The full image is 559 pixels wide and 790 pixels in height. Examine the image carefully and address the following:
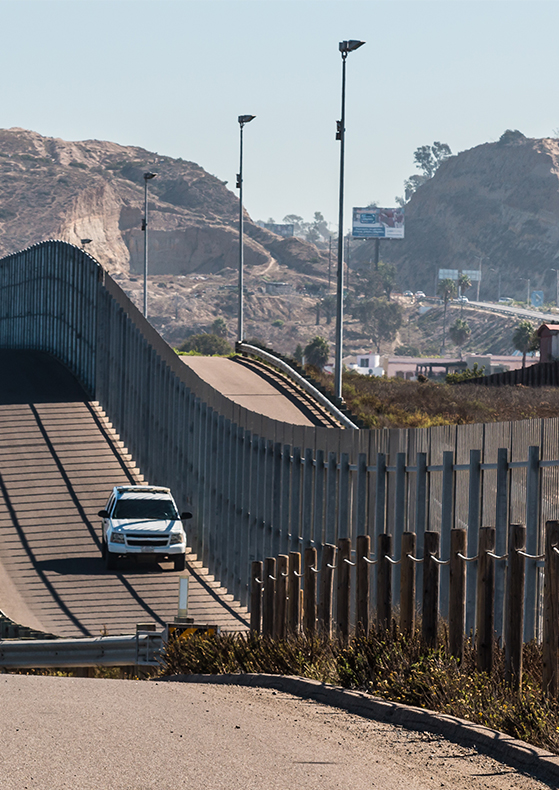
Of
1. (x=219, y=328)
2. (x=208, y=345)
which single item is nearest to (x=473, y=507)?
(x=208, y=345)

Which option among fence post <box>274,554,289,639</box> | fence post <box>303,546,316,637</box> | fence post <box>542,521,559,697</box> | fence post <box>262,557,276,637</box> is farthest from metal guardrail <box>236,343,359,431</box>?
fence post <box>542,521,559,697</box>

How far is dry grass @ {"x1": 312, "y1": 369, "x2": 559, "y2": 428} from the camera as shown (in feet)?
130

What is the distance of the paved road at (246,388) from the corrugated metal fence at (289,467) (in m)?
5.53

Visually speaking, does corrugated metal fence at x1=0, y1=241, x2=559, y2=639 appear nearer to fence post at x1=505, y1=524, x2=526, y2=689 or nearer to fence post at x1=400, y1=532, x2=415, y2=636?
fence post at x1=400, y1=532, x2=415, y2=636

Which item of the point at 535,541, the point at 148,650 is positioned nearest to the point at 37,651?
the point at 148,650

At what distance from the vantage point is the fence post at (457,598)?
6926mm

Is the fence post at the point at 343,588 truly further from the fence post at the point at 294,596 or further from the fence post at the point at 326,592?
the fence post at the point at 294,596

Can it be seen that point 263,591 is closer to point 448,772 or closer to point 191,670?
point 191,670

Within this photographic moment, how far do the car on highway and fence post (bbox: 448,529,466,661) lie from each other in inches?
525

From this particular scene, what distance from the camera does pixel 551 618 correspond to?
6.05 metres

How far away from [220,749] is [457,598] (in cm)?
189

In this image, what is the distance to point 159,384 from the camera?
1054 inches

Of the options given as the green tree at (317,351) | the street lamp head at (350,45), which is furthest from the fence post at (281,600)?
the green tree at (317,351)

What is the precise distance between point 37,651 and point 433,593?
695cm
